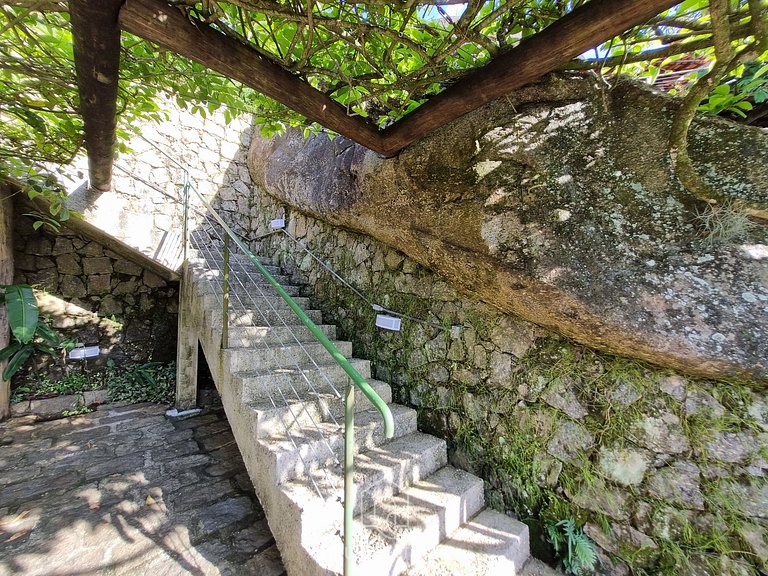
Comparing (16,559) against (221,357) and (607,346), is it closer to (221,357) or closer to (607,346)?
(221,357)

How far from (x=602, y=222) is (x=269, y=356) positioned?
85.3 inches

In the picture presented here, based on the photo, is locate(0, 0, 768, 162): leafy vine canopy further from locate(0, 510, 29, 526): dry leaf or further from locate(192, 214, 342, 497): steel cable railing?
locate(0, 510, 29, 526): dry leaf

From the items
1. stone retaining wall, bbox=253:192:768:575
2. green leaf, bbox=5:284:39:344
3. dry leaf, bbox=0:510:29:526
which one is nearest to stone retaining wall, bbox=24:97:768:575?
stone retaining wall, bbox=253:192:768:575

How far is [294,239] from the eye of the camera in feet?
12.9

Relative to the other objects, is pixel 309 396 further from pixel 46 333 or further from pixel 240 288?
pixel 46 333

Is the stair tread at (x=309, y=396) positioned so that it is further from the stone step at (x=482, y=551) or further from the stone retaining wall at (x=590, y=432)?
the stone step at (x=482, y=551)

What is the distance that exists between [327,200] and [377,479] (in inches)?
90.1

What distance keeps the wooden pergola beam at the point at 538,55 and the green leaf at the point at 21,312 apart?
375 centimetres

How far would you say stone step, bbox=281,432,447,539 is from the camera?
4.95 feet

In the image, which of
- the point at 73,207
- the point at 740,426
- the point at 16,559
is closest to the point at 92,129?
the point at 73,207

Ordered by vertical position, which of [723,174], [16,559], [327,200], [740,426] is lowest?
[16,559]

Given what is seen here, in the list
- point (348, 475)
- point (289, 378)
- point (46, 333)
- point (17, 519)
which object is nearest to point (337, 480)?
point (348, 475)

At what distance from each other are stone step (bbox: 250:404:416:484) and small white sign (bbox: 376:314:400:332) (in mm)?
693

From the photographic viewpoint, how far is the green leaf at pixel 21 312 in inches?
116
